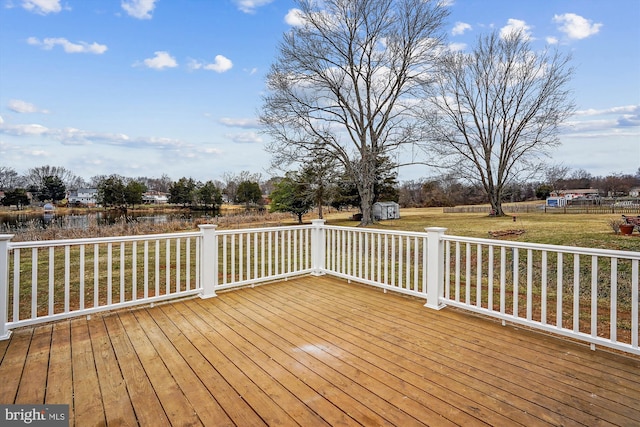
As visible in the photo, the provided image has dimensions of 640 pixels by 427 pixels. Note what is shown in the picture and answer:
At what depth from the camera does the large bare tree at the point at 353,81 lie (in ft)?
39.7

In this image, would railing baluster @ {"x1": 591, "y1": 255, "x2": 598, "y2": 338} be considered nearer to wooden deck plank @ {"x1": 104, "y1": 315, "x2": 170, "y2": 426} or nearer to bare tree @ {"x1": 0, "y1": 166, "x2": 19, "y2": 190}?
wooden deck plank @ {"x1": 104, "y1": 315, "x2": 170, "y2": 426}

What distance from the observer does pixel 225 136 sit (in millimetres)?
12461

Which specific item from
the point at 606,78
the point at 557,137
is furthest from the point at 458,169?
the point at 606,78

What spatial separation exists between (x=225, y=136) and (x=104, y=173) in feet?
62.3

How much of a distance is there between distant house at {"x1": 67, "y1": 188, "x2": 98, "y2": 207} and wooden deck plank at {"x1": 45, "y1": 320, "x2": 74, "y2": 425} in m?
24.6

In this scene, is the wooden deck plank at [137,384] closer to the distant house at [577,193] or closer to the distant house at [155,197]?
the distant house at [577,193]

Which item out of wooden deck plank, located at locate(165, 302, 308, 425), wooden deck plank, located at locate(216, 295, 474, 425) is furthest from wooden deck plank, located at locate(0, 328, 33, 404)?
wooden deck plank, located at locate(216, 295, 474, 425)

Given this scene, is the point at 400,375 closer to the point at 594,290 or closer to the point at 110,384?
the point at 594,290

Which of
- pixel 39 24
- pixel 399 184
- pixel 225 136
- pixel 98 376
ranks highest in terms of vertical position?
pixel 39 24

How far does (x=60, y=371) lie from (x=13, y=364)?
420mm

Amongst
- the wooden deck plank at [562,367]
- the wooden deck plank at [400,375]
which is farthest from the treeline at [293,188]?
the wooden deck plank at [400,375]

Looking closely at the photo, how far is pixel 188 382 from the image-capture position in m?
1.96

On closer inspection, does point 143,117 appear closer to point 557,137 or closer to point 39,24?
point 39,24

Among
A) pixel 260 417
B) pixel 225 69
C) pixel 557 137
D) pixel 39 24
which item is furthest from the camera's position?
pixel 557 137
